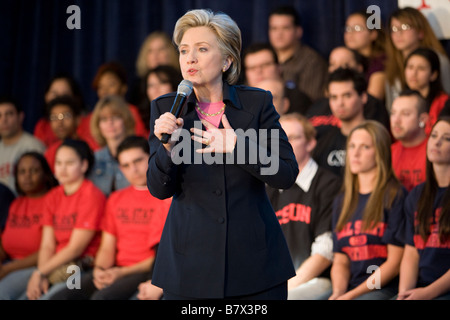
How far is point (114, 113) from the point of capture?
413 centimetres

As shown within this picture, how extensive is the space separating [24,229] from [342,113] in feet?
6.97

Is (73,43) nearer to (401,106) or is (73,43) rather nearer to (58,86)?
(58,86)

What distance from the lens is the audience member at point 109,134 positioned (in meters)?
3.99

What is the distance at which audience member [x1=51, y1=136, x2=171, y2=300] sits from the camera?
3369mm

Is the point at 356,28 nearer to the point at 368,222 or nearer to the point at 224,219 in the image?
the point at 368,222

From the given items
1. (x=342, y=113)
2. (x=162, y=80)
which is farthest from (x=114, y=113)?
(x=342, y=113)

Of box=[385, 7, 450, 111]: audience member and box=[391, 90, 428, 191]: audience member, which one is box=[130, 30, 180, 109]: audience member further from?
box=[391, 90, 428, 191]: audience member

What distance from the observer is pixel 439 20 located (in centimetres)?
404

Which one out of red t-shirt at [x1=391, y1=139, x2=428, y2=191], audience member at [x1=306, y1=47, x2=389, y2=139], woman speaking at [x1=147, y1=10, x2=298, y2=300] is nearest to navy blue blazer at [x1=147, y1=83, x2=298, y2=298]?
woman speaking at [x1=147, y1=10, x2=298, y2=300]

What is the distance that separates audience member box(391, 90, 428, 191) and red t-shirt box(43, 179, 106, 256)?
1762 millimetres

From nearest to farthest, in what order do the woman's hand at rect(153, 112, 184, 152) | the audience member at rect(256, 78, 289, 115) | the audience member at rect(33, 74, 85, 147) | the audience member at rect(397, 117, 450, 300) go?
1. the woman's hand at rect(153, 112, 184, 152)
2. the audience member at rect(397, 117, 450, 300)
3. the audience member at rect(256, 78, 289, 115)
4. the audience member at rect(33, 74, 85, 147)

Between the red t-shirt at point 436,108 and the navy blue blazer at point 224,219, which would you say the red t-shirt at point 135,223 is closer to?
the red t-shirt at point 436,108

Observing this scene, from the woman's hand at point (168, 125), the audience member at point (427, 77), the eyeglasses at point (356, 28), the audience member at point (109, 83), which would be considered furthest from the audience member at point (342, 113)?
the woman's hand at point (168, 125)
